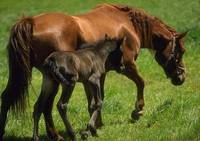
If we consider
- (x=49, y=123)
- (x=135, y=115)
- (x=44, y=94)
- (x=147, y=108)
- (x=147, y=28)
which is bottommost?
(x=147, y=108)

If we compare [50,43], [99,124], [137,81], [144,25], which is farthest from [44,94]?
[144,25]

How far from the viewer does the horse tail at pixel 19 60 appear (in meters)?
8.05

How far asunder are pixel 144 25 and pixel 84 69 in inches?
101

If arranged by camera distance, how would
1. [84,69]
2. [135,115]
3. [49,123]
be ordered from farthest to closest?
[135,115] → [49,123] → [84,69]

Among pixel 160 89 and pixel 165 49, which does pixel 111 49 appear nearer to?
pixel 165 49

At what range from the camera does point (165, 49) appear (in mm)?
10656

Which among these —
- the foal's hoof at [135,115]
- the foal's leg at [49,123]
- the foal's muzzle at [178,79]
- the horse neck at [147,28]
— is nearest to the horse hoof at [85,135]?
the foal's leg at [49,123]

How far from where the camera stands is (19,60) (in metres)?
8.05

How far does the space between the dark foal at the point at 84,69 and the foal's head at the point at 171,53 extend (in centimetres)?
182

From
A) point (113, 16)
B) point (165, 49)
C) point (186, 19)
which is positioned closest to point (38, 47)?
point (113, 16)

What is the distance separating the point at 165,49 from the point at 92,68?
9.10 feet

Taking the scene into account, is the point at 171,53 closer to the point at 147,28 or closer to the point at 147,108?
the point at 147,28

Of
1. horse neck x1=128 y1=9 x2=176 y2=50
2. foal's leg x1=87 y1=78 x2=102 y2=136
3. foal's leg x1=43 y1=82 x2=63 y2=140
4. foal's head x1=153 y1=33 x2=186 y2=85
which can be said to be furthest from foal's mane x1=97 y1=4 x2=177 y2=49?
foal's leg x1=43 y1=82 x2=63 y2=140

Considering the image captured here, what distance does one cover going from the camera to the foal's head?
34.7 ft
